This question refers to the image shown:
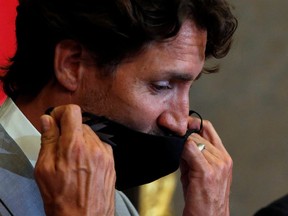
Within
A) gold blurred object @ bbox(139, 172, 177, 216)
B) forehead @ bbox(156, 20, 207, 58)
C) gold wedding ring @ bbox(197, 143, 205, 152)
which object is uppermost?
forehead @ bbox(156, 20, 207, 58)

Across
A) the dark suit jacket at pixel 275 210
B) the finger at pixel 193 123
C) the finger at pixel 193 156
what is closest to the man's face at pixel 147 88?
the finger at pixel 193 156

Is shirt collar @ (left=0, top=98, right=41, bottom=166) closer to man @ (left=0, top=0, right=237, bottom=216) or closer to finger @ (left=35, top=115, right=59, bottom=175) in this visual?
man @ (left=0, top=0, right=237, bottom=216)

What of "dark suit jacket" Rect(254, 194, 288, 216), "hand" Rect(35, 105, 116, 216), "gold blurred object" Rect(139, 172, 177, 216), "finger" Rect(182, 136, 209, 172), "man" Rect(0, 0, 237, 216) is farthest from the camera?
"gold blurred object" Rect(139, 172, 177, 216)

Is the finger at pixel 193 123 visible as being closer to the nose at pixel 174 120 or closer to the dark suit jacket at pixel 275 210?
the nose at pixel 174 120

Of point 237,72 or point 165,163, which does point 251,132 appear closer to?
point 237,72

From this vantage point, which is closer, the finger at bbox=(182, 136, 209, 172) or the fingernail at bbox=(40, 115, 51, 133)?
the fingernail at bbox=(40, 115, 51, 133)

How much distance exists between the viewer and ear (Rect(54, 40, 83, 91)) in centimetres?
150

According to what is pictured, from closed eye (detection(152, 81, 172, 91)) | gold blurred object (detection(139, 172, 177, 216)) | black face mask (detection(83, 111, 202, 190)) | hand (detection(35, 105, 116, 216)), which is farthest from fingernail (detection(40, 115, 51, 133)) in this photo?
gold blurred object (detection(139, 172, 177, 216))

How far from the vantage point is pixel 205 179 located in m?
1.68

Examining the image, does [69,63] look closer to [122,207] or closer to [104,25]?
[104,25]

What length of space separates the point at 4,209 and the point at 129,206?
429 mm

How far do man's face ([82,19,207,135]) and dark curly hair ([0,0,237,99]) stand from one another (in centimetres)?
2

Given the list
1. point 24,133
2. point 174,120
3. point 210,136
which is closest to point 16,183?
point 24,133

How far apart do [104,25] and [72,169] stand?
31 cm
